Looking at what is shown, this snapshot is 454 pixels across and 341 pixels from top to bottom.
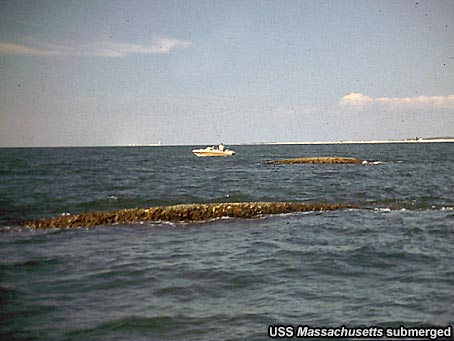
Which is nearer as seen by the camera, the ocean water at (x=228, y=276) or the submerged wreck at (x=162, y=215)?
the ocean water at (x=228, y=276)

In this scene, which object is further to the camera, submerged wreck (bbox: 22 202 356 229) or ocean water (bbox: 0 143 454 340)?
submerged wreck (bbox: 22 202 356 229)

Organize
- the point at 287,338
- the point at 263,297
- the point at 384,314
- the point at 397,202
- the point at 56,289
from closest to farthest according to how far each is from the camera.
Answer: the point at 287,338
the point at 384,314
the point at 263,297
the point at 56,289
the point at 397,202

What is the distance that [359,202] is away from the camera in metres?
26.4

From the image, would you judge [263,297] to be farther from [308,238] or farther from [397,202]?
[397,202]

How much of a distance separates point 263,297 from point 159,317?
2.44m

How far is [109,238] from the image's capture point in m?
16.4

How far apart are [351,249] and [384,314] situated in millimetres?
5865

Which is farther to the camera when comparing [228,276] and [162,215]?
[162,215]

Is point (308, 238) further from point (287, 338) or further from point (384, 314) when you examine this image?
point (287, 338)

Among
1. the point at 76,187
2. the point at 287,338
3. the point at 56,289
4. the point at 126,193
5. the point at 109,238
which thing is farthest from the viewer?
the point at 76,187

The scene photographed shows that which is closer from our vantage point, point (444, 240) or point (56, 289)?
point (56, 289)

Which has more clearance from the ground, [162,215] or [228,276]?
[162,215]

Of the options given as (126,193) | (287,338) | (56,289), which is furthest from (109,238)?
(126,193)

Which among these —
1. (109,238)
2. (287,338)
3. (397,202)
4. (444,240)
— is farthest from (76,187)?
(287,338)
